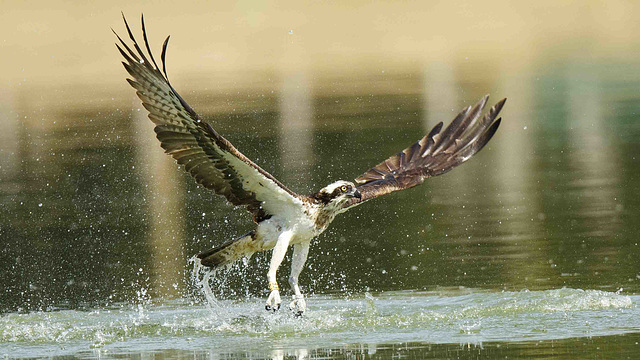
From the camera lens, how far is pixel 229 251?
12805 millimetres

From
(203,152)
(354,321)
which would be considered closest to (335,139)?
(203,152)

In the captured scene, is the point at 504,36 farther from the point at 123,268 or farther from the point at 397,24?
the point at 123,268

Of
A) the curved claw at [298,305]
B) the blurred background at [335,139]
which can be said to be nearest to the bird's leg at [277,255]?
the curved claw at [298,305]

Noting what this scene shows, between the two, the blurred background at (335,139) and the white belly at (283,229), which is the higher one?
the blurred background at (335,139)

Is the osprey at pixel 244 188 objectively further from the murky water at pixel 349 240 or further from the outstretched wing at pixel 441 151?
the murky water at pixel 349 240

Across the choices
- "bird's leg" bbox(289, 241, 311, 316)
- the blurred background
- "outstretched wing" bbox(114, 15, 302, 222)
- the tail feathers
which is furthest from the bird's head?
the blurred background

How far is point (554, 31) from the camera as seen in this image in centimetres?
4959

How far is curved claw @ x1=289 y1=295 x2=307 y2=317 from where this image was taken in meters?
12.2

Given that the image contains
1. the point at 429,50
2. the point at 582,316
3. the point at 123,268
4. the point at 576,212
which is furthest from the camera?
the point at 429,50

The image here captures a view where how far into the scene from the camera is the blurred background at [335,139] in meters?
14.8

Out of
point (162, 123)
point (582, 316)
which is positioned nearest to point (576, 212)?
point (582, 316)

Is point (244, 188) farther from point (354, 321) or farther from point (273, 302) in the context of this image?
point (354, 321)

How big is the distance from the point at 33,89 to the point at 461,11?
17.5m

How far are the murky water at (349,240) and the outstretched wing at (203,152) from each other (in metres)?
1.10
